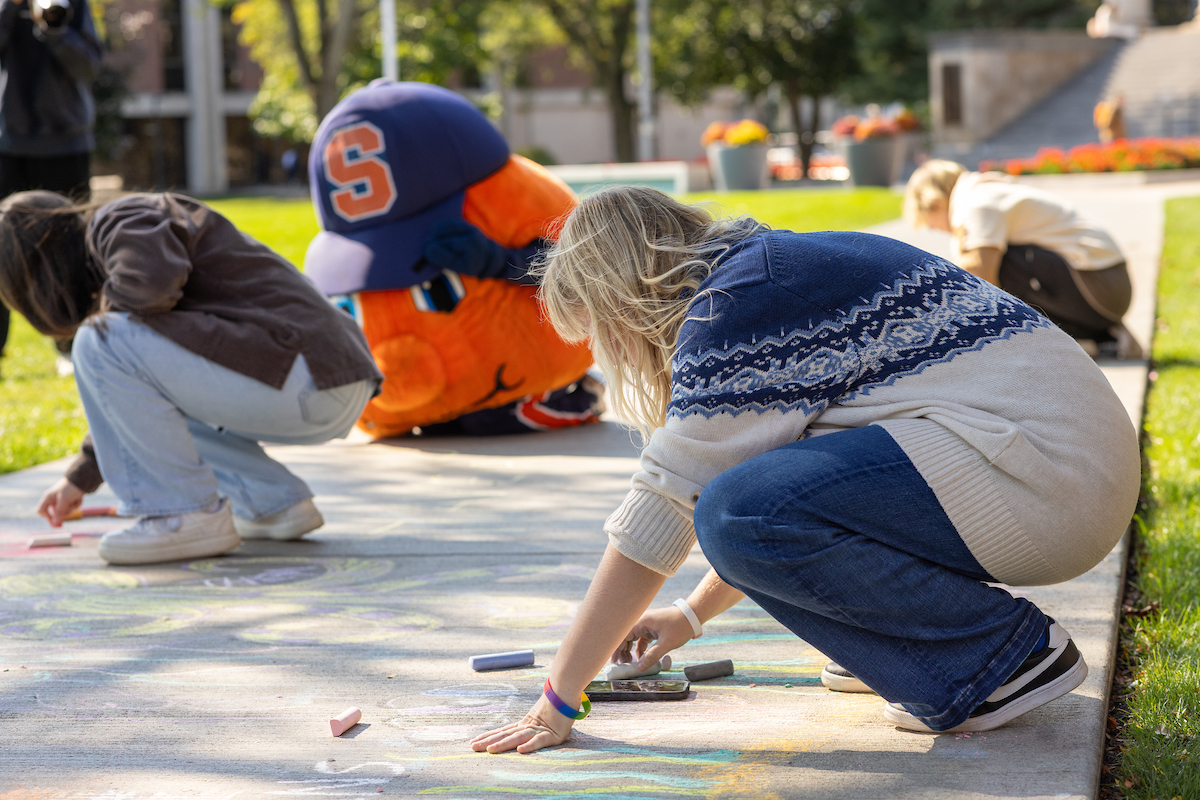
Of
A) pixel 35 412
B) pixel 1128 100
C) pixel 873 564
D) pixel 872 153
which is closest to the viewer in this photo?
pixel 873 564

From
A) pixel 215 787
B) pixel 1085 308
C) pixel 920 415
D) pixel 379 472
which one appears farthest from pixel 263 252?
pixel 1085 308

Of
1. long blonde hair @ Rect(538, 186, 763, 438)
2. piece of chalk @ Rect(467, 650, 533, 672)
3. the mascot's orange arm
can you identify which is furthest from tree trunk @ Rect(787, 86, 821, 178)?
long blonde hair @ Rect(538, 186, 763, 438)

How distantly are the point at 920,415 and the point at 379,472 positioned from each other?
3027 mm

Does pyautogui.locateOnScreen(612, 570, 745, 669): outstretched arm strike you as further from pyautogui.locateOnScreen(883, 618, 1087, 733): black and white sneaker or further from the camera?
the camera

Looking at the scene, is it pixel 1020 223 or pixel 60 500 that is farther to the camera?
pixel 1020 223

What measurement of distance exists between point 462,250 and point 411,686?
7.93ft

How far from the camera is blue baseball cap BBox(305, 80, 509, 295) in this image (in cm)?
497

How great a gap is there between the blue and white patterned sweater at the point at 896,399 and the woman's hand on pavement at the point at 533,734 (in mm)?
375

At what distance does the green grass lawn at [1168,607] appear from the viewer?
7.54 ft

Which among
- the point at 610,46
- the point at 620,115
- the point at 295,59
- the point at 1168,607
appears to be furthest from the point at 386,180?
the point at 610,46

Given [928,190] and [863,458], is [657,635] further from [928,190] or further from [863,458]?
[928,190]

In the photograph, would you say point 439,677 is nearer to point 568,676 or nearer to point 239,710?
point 239,710

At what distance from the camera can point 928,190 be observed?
5777mm

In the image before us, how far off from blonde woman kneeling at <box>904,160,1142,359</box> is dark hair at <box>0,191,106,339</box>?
3615mm
